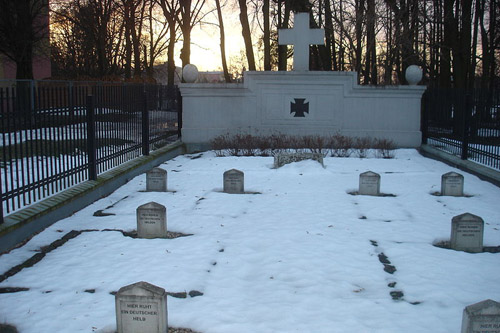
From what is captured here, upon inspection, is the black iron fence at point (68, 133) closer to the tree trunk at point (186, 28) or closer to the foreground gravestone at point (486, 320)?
the foreground gravestone at point (486, 320)

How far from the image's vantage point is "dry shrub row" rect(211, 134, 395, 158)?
15.6 m

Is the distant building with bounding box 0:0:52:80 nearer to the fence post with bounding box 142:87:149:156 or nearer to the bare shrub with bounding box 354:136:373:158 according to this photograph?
the fence post with bounding box 142:87:149:156

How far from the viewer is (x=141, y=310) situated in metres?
4.41

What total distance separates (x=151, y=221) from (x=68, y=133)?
275cm

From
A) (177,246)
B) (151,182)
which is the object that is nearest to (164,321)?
(177,246)

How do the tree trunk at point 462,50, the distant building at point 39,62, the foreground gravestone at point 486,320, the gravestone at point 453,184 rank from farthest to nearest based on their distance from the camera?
the distant building at point 39,62, the tree trunk at point 462,50, the gravestone at point 453,184, the foreground gravestone at point 486,320

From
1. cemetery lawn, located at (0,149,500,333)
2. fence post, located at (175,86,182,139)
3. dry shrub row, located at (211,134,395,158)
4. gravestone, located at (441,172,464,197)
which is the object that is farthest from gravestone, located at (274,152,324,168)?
fence post, located at (175,86,182,139)

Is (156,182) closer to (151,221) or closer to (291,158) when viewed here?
(151,221)

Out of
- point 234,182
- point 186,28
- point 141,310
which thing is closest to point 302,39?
point 234,182

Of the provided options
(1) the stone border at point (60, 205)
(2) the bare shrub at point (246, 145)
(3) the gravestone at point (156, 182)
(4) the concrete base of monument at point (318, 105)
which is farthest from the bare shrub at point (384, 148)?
(3) the gravestone at point (156, 182)

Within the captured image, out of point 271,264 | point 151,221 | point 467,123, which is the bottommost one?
point 271,264

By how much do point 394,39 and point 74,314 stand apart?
2545cm

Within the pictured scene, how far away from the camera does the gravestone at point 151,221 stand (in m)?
7.16

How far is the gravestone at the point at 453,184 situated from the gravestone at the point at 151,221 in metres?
5.75
